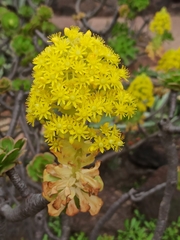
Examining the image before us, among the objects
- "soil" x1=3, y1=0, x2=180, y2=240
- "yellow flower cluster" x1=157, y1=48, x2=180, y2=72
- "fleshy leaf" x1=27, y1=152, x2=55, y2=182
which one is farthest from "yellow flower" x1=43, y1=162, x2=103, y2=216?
"yellow flower cluster" x1=157, y1=48, x2=180, y2=72

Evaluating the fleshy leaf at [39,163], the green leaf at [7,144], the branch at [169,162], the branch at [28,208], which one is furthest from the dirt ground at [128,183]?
the green leaf at [7,144]

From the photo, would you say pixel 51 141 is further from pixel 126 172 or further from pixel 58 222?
pixel 126 172

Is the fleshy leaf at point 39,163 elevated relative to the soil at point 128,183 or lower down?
elevated

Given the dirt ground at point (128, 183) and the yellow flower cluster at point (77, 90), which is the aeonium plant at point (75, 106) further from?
the dirt ground at point (128, 183)

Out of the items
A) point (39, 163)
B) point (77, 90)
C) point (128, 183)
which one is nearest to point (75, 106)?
point (77, 90)

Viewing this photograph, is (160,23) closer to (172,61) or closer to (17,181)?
(172,61)

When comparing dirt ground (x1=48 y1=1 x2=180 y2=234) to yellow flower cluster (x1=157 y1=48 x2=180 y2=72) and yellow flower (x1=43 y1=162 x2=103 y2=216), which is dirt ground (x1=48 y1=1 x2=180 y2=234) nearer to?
yellow flower cluster (x1=157 y1=48 x2=180 y2=72)

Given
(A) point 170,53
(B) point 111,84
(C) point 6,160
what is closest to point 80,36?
(B) point 111,84

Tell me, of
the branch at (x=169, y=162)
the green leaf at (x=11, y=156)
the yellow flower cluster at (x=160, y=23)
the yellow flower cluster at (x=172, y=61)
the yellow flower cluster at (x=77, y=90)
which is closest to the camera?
the yellow flower cluster at (x=77, y=90)
